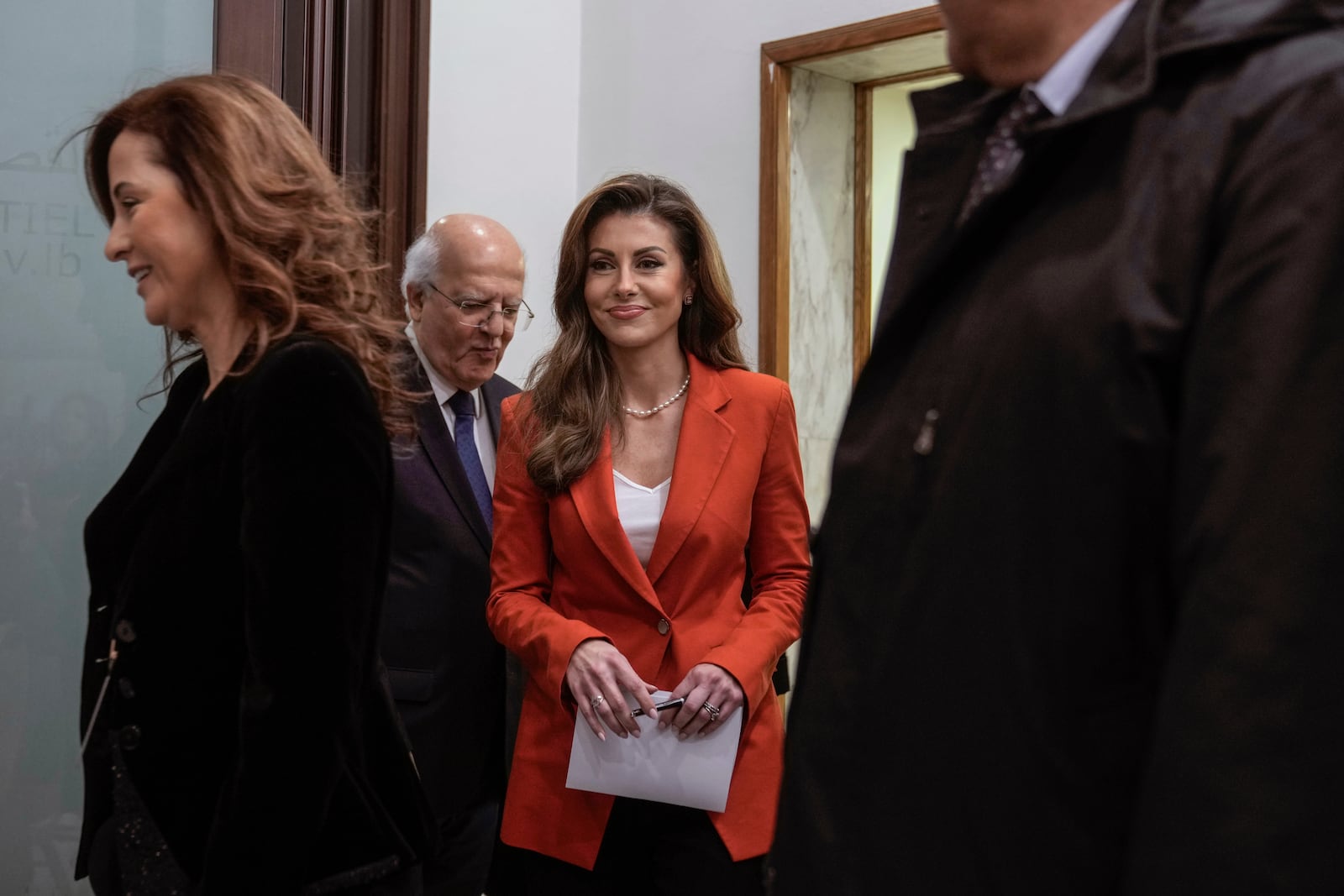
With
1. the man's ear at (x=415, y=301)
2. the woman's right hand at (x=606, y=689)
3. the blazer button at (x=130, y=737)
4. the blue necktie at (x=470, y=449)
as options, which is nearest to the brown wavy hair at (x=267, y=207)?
the blazer button at (x=130, y=737)

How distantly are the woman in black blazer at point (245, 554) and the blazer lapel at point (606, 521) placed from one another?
2.28ft

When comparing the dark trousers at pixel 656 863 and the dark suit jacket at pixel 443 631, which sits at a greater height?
the dark suit jacket at pixel 443 631

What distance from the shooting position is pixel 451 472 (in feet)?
8.84

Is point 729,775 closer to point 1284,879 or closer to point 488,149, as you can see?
point 1284,879

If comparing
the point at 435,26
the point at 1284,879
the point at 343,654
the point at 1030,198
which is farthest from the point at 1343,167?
the point at 435,26

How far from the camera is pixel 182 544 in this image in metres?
1.40

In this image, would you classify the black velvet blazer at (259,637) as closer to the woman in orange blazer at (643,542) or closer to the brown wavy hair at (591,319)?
the woman in orange blazer at (643,542)

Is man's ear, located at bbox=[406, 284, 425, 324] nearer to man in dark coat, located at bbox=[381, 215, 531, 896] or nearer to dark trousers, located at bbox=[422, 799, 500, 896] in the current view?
man in dark coat, located at bbox=[381, 215, 531, 896]

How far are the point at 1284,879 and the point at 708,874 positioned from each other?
4.81ft

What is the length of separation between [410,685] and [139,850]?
1.15 metres

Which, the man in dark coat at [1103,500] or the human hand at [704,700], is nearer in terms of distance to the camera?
the man in dark coat at [1103,500]

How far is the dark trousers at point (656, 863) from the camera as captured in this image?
2.10 metres

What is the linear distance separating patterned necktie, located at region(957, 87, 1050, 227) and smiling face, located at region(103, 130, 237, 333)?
0.90 m

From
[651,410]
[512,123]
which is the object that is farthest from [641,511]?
[512,123]
